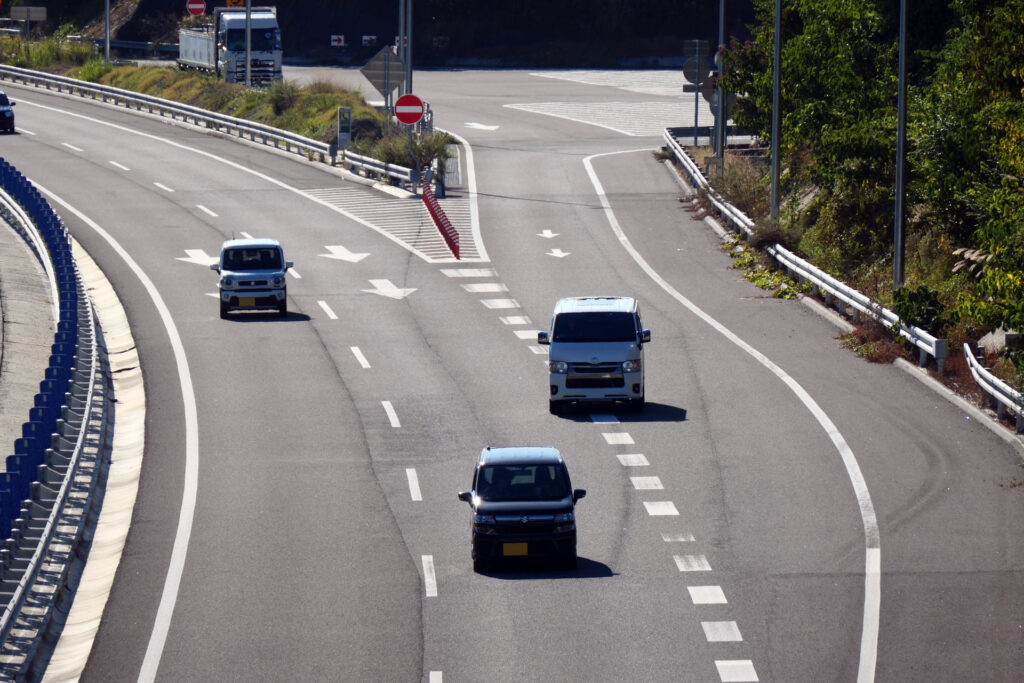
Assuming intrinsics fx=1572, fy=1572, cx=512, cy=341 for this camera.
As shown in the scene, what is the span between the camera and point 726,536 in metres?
21.6

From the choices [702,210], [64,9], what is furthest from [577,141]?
[64,9]

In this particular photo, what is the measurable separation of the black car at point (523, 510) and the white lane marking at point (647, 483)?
390 centimetres

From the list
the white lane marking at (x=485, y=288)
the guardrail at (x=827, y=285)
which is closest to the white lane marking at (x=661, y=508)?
the guardrail at (x=827, y=285)

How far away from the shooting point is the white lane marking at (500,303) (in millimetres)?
38656

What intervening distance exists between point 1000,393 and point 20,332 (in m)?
23.1

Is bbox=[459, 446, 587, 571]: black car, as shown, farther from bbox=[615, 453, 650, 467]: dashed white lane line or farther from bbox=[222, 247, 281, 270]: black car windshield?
bbox=[222, 247, 281, 270]: black car windshield

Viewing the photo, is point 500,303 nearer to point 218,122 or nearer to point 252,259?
point 252,259

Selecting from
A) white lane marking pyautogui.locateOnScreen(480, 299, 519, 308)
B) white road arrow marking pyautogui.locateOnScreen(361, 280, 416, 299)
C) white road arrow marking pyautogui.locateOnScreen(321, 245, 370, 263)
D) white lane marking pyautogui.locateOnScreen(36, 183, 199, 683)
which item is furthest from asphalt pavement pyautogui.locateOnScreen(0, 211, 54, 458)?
white lane marking pyautogui.locateOnScreen(480, 299, 519, 308)

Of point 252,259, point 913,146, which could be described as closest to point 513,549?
point 252,259

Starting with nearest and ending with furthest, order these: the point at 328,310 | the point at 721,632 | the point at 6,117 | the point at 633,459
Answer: the point at 721,632, the point at 633,459, the point at 328,310, the point at 6,117

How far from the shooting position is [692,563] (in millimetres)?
20516

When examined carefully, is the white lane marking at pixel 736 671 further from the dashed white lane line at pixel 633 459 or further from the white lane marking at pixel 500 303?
the white lane marking at pixel 500 303

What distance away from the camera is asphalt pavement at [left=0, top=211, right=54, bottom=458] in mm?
32312

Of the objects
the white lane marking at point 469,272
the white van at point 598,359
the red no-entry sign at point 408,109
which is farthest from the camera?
the red no-entry sign at point 408,109
